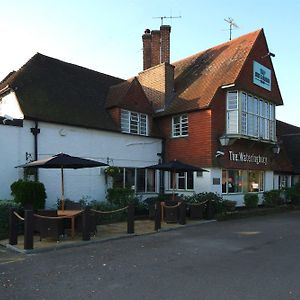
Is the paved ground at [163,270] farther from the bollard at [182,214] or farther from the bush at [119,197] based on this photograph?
the bush at [119,197]

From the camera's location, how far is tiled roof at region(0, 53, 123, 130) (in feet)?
59.2

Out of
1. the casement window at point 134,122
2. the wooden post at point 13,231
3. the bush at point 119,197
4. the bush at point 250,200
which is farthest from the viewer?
the bush at point 250,200

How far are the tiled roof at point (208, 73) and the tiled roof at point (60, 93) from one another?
421 centimetres

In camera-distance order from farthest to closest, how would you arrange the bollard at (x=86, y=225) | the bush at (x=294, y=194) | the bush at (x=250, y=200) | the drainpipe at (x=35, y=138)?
the bush at (x=294, y=194) < the bush at (x=250, y=200) < the drainpipe at (x=35, y=138) < the bollard at (x=86, y=225)

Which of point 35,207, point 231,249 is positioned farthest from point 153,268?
point 35,207

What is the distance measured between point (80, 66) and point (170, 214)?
464 inches

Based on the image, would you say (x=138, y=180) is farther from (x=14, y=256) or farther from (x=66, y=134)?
(x=14, y=256)

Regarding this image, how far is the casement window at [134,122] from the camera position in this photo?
2144 centimetres

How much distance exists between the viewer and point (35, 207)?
47.9ft

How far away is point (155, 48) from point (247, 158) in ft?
30.8

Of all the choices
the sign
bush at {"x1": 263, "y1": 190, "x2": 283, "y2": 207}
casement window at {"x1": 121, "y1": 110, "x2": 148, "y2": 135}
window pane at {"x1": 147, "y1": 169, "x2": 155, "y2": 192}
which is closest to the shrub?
window pane at {"x1": 147, "y1": 169, "x2": 155, "y2": 192}

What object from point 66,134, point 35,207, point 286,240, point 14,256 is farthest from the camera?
point 66,134

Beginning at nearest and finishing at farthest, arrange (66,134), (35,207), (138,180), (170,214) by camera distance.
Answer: (35,207)
(170,214)
(66,134)
(138,180)

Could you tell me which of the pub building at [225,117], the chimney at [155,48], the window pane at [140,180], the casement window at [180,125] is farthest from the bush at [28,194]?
the chimney at [155,48]
